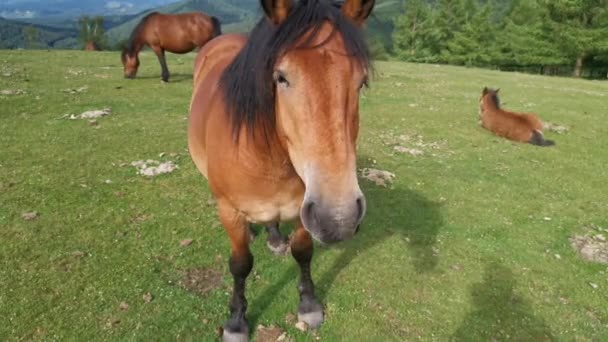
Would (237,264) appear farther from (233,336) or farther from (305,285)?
(305,285)

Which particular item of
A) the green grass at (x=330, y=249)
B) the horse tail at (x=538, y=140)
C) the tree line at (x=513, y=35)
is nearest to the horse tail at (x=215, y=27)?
the green grass at (x=330, y=249)

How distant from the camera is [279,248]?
536cm

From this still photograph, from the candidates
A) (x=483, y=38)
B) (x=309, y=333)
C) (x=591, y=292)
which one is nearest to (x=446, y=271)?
(x=591, y=292)

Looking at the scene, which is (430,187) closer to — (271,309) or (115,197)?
(271,309)

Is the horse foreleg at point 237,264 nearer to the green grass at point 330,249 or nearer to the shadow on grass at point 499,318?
the green grass at point 330,249

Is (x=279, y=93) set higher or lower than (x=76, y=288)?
higher

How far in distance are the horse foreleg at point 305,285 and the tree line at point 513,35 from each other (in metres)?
40.4

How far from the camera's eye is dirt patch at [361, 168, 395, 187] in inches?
296

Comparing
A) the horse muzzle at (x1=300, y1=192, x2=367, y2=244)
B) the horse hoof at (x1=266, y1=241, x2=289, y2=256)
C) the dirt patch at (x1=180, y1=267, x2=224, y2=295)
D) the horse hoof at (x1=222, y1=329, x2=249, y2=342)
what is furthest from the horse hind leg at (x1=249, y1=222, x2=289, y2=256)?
the horse muzzle at (x1=300, y1=192, x2=367, y2=244)

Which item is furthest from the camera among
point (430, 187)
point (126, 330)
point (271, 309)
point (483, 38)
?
point (483, 38)

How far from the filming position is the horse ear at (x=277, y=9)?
2.35 m

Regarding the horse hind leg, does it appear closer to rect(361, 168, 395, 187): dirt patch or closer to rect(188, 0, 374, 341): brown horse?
rect(188, 0, 374, 341): brown horse

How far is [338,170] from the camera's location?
7.22 ft

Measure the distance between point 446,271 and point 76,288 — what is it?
4.35m
